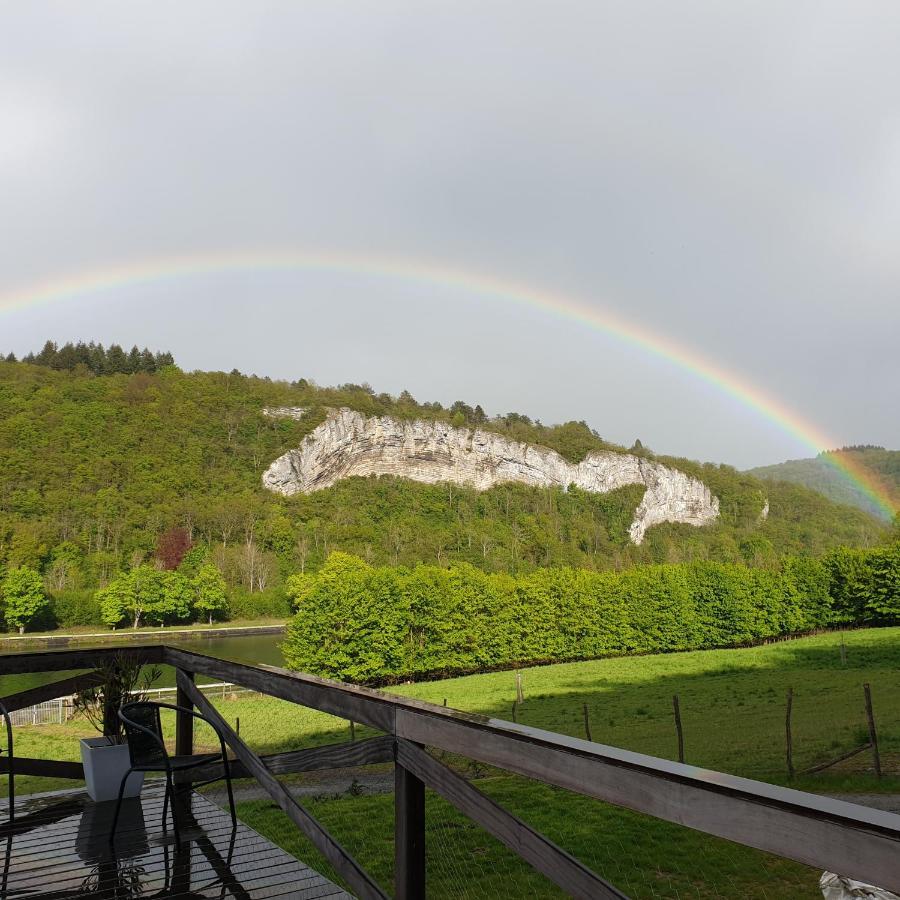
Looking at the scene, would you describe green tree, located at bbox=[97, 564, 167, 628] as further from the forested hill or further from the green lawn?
the green lawn

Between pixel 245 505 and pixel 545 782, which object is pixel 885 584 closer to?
pixel 545 782

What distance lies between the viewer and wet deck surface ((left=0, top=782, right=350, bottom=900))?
2.72 meters

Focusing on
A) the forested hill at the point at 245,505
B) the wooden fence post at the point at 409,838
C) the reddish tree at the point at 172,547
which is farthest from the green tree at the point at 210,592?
the wooden fence post at the point at 409,838

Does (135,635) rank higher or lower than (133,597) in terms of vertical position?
lower

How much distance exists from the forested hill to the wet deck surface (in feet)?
243

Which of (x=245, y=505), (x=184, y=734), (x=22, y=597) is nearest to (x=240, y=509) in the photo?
(x=245, y=505)

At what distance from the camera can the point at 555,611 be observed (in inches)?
2005

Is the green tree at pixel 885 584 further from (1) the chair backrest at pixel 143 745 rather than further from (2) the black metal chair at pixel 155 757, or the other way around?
(1) the chair backrest at pixel 143 745

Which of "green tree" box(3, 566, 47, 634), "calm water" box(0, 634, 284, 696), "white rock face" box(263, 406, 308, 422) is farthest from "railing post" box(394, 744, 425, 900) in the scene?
"white rock face" box(263, 406, 308, 422)

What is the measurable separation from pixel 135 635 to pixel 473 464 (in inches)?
3011

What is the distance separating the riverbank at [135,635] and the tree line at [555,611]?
953cm

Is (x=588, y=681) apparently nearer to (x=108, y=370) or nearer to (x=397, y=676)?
(x=397, y=676)

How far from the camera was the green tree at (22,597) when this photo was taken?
201ft

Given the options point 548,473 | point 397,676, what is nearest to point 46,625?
point 397,676
